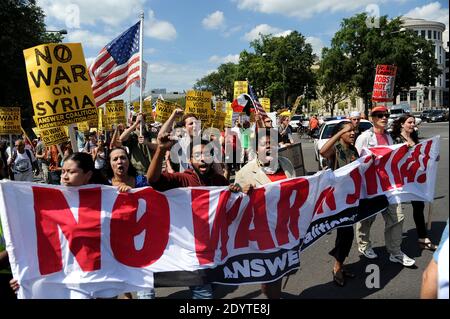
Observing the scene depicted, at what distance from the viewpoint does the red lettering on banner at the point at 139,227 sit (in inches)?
125

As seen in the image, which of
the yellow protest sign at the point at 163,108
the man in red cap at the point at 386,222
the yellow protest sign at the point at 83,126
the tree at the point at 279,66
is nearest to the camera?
the man in red cap at the point at 386,222

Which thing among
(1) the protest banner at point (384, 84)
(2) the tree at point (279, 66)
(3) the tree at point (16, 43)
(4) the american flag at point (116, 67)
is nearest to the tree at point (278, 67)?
(2) the tree at point (279, 66)

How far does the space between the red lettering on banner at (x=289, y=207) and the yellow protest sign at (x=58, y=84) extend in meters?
2.51

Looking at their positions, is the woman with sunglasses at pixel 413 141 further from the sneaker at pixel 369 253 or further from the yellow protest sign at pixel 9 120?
the yellow protest sign at pixel 9 120

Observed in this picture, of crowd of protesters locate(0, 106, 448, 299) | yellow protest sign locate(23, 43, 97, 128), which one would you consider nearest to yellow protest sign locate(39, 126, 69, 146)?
crowd of protesters locate(0, 106, 448, 299)

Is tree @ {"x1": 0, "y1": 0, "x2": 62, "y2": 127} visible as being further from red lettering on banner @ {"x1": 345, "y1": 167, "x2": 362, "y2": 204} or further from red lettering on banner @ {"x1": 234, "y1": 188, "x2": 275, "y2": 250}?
red lettering on banner @ {"x1": 234, "y1": 188, "x2": 275, "y2": 250}

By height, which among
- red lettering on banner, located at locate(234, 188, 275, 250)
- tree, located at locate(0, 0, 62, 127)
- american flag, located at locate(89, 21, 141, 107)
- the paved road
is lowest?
the paved road

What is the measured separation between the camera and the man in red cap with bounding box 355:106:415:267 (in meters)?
4.73

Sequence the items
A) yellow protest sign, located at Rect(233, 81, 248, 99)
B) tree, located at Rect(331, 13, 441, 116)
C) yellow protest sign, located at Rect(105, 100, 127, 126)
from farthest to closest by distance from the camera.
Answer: tree, located at Rect(331, 13, 441, 116) → yellow protest sign, located at Rect(233, 81, 248, 99) → yellow protest sign, located at Rect(105, 100, 127, 126)

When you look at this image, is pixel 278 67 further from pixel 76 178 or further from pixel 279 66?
pixel 76 178

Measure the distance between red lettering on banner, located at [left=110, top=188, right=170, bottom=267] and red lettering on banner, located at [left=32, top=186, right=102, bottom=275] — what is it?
0.14m

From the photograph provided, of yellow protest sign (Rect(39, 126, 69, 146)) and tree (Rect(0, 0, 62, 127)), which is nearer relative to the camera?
yellow protest sign (Rect(39, 126, 69, 146))
